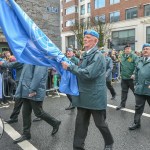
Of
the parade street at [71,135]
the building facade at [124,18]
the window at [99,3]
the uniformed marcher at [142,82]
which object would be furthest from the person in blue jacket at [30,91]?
the window at [99,3]

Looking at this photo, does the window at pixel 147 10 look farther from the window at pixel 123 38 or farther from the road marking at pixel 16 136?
the road marking at pixel 16 136

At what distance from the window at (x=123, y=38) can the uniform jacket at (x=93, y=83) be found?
38.6 metres

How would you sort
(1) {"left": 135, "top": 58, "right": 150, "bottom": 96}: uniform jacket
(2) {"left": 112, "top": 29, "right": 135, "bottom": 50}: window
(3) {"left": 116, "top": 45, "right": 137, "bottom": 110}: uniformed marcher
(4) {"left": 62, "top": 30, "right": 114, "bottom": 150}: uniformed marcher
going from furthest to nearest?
1. (2) {"left": 112, "top": 29, "right": 135, "bottom": 50}: window
2. (3) {"left": 116, "top": 45, "right": 137, "bottom": 110}: uniformed marcher
3. (1) {"left": 135, "top": 58, "right": 150, "bottom": 96}: uniform jacket
4. (4) {"left": 62, "top": 30, "right": 114, "bottom": 150}: uniformed marcher

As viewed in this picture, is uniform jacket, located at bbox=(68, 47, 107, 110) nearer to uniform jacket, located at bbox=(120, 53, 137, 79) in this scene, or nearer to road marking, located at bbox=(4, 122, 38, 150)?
road marking, located at bbox=(4, 122, 38, 150)

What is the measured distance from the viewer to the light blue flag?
4.11 meters

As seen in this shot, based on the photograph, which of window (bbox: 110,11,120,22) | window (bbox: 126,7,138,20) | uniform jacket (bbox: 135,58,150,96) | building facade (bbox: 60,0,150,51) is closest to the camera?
uniform jacket (bbox: 135,58,150,96)

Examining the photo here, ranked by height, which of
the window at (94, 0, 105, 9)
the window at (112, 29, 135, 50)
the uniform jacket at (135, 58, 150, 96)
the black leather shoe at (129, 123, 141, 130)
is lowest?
the black leather shoe at (129, 123, 141, 130)

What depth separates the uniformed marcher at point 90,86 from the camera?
3920 mm

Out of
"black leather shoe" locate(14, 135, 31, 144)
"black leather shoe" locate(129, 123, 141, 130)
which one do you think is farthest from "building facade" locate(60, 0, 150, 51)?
"black leather shoe" locate(14, 135, 31, 144)

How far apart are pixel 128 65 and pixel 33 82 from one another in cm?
350

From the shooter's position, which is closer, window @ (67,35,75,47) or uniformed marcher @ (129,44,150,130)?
uniformed marcher @ (129,44,150,130)

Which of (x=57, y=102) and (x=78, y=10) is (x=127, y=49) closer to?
(x=57, y=102)

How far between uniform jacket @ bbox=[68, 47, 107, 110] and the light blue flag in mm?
130

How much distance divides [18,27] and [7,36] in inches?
8.8
